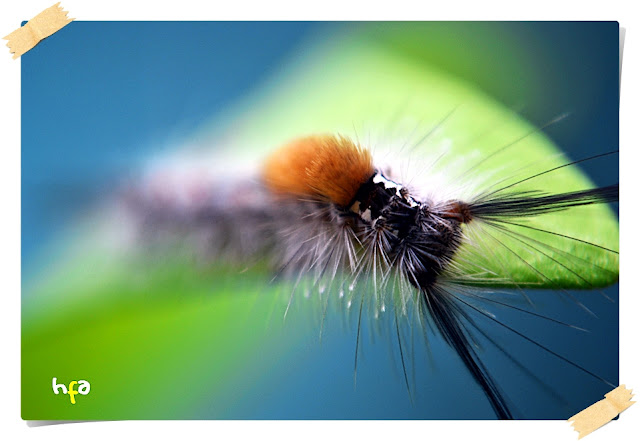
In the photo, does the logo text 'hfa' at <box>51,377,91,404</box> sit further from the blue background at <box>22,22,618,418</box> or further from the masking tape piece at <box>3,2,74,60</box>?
the masking tape piece at <box>3,2,74,60</box>

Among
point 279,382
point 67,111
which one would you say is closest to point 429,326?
point 279,382

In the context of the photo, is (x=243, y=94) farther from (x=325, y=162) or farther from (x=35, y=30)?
(x=35, y=30)

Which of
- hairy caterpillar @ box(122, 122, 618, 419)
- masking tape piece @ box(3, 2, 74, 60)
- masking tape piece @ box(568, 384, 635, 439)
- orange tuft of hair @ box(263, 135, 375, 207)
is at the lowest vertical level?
masking tape piece @ box(568, 384, 635, 439)

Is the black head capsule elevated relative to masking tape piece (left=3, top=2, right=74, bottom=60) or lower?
lower

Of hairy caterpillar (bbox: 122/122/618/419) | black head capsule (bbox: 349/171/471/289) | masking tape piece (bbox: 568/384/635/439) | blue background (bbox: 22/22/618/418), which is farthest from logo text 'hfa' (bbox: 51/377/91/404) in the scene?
masking tape piece (bbox: 568/384/635/439)

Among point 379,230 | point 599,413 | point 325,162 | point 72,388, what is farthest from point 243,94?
point 599,413

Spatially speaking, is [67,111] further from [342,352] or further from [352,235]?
[342,352]
